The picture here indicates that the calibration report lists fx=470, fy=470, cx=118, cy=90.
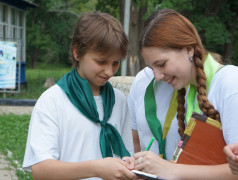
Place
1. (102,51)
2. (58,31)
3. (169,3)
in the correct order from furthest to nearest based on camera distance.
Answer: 1. (58,31)
2. (169,3)
3. (102,51)

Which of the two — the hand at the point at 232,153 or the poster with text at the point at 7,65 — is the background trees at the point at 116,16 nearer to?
the poster with text at the point at 7,65

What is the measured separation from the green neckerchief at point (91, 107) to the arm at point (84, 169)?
269 millimetres

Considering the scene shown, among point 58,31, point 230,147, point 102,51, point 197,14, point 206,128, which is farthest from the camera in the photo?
point 58,31

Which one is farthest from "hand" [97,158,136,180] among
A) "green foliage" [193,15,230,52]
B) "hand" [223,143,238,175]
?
"green foliage" [193,15,230,52]

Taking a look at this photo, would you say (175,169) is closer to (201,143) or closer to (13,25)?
(201,143)

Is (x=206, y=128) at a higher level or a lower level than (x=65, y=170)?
higher

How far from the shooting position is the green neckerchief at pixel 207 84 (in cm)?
241

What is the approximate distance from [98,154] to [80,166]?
12.1 inches

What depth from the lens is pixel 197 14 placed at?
2045 cm

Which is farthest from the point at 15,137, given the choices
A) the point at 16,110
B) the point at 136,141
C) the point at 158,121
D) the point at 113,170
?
the point at 113,170

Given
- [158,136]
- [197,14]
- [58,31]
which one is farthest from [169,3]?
[58,31]

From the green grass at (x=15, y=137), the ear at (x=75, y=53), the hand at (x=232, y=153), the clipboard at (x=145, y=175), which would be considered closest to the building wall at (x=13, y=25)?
the green grass at (x=15, y=137)

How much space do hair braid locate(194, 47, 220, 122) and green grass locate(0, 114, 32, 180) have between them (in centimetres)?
311

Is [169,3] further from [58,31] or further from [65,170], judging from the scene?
[58,31]
